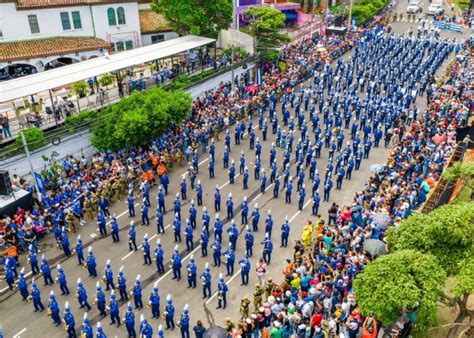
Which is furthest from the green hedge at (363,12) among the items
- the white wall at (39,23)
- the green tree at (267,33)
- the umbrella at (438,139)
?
the umbrella at (438,139)

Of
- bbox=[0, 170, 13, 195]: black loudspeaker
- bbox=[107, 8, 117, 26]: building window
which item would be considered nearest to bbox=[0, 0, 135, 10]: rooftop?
bbox=[107, 8, 117, 26]: building window

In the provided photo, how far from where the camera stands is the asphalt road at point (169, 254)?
14656mm

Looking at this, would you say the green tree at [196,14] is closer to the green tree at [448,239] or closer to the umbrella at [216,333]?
the umbrella at [216,333]

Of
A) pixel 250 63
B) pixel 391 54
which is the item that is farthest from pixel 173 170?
pixel 391 54

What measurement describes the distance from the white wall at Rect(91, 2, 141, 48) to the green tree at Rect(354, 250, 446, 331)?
28.2m

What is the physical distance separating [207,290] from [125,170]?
323 inches

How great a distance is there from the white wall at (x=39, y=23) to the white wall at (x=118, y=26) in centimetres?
61

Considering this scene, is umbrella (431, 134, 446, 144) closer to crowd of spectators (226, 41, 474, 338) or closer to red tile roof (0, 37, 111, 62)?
crowd of spectators (226, 41, 474, 338)

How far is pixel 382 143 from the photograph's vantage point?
2559cm

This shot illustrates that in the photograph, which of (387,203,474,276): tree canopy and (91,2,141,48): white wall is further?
(91,2,141,48): white wall

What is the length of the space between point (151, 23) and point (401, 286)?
103 feet

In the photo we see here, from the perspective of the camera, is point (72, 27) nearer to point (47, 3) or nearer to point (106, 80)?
point (47, 3)

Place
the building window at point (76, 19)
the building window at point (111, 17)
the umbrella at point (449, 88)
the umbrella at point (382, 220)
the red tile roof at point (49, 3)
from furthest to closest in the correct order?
the building window at point (111, 17) → the building window at point (76, 19) → the red tile roof at point (49, 3) → the umbrella at point (449, 88) → the umbrella at point (382, 220)

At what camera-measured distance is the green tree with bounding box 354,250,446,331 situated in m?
9.29
